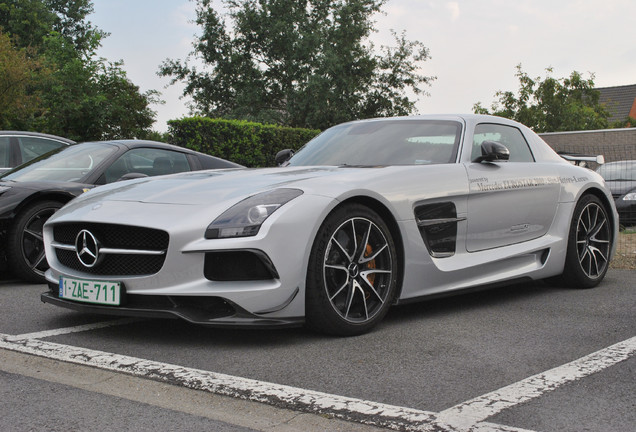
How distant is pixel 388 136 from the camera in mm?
5352

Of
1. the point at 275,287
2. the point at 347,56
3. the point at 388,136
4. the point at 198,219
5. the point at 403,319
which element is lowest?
the point at 403,319

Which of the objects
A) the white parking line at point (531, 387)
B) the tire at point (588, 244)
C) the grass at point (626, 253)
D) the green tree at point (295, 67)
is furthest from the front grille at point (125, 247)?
the green tree at point (295, 67)

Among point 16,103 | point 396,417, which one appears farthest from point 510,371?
point 16,103

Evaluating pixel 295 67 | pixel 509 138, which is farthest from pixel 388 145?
pixel 295 67

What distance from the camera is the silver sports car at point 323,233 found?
3783 mm

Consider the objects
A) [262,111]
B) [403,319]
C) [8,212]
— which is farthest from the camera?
[262,111]

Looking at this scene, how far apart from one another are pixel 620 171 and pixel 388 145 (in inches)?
387

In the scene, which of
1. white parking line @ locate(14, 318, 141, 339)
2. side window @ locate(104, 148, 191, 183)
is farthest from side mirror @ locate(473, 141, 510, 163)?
side window @ locate(104, 148, 191, 183)

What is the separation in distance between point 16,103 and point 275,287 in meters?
17.6

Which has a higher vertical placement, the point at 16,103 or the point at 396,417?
the point at 16,103

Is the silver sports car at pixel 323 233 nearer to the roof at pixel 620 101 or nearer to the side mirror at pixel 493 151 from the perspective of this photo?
the side mirror at pixel 493 151

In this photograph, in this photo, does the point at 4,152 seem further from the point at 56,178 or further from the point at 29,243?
the point at 29,243

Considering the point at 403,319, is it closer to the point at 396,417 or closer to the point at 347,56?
the point at 396,417

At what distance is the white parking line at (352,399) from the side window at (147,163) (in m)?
3.18
